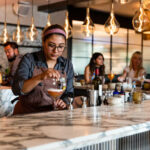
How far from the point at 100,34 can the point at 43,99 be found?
23.7 ft

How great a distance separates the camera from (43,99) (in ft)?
8.17

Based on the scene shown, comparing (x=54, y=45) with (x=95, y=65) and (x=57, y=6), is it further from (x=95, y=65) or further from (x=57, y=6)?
(x=57, y=6)

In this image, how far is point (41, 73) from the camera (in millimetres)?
2459

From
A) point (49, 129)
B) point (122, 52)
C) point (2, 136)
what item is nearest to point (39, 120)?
point (49, 129)

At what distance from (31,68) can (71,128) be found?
43.5 inches

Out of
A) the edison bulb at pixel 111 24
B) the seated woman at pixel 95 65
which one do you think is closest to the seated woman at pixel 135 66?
the seated woman at pixel 95 65

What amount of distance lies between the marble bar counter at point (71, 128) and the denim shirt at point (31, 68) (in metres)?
0.48

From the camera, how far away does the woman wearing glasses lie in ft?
7.77

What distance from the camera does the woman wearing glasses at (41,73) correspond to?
2.37 meters

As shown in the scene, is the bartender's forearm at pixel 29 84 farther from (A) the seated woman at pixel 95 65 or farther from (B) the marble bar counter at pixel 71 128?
(A) the seated woman at pixel 95 65

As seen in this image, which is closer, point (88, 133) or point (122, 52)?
point (88, 133)

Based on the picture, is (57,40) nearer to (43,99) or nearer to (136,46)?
(43,99)

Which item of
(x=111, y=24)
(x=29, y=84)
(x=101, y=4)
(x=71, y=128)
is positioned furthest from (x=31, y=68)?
(x=101, y=4)

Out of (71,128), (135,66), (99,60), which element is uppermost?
(99,60)
